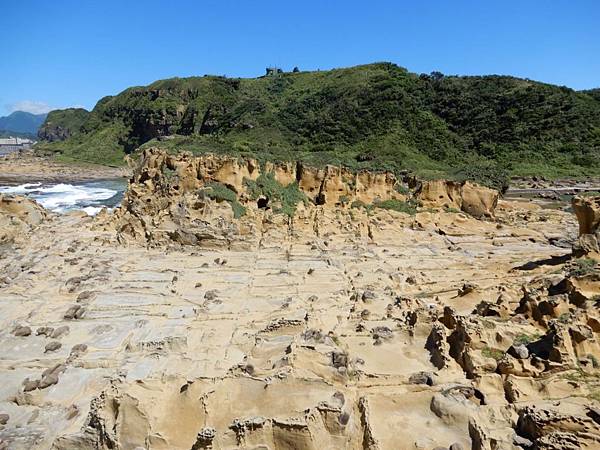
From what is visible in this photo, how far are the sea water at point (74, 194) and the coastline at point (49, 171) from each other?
15.5 ft

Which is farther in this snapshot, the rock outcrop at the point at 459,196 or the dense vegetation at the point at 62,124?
the dense vegetation at the point at 62,124

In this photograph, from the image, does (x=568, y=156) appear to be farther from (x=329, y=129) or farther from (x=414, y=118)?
(x=329, y=129)

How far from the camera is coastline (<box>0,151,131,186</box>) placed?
67.0 meters

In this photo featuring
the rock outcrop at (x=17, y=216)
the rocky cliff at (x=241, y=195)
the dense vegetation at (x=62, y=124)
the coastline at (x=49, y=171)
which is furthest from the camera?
the dense vegetation at (x=62, y=124)

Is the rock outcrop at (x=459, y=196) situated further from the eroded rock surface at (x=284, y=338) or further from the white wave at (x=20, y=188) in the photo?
the white wave at (x=20, y=188)

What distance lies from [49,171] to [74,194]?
27.7 meters

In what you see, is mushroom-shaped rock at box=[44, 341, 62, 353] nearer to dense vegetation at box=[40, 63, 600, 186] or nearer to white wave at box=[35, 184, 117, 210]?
white wave at box=[35, 184, 117, 210]

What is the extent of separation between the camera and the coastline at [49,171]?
67.0 metres

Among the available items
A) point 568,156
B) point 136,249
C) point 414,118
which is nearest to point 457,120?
point 414,118

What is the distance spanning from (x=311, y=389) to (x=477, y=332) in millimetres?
4905

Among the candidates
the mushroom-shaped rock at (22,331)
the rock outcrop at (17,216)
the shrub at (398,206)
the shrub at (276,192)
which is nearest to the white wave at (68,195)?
the rock outcrop at (17,216)

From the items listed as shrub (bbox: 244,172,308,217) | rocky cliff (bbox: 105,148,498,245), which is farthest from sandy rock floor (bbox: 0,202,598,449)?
shrub (bbox: 244,172,308,217)

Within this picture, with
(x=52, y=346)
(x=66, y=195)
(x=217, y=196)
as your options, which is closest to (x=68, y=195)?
(x=66, y=195)

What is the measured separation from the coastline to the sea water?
186 inches
